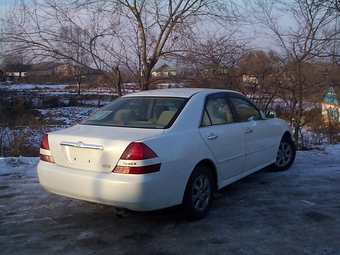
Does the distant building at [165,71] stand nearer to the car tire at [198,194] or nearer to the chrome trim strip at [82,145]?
the car tire at [198,194]

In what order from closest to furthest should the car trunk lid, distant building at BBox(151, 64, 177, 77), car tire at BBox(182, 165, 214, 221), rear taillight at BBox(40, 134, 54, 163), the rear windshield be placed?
the car trunk lid
car tire at BBox(182, 165, 214, 221)
rear taillight at BBox(40, 134, 54, 163)
the rear windshield
distant building at BBox(151, 64, 177, 77)

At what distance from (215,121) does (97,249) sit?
2190mm

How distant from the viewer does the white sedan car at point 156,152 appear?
13.1ft

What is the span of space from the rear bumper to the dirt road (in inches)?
15.8

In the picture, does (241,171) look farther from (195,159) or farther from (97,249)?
(97,249)

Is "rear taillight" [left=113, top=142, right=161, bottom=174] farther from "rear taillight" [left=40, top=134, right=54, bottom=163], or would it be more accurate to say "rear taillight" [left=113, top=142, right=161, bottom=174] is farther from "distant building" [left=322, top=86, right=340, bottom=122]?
"distant building" [left=322, top=86, right=340, bottom=122]

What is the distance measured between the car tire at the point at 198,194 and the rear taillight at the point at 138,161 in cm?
64

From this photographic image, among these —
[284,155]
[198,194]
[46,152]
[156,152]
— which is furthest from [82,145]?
[284,155]

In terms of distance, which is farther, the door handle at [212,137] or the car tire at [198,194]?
the door handle at [212,137]

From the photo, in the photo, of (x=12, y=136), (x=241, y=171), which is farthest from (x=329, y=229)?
(x=12, y=136)

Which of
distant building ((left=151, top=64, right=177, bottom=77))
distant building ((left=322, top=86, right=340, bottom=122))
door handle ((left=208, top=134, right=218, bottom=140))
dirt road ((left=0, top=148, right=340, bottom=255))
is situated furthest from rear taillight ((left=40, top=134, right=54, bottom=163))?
distant building ((left=322, top=86, right=340, bottom=122))

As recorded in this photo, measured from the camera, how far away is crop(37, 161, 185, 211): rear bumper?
3.95 meters

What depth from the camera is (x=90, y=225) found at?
4566mm

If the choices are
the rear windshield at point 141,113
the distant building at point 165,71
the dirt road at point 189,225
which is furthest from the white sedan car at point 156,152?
the distant building at point 165,71
